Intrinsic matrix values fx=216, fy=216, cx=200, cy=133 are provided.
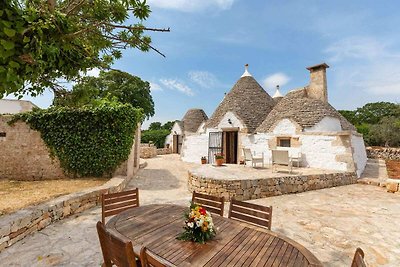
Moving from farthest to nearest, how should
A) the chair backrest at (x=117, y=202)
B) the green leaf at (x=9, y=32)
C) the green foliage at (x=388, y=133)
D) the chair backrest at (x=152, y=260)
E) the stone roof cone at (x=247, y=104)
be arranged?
1. the green foliage at (x=388, y=133)
2. the stone roof cone at (x=247, y=104)
3. the chair backrest at (x=117, y=202)
4. the green leaf at (x=9, y=32)
5. the chair backrest at (x=152, y=260)

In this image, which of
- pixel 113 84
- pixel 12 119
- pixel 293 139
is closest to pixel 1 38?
pixel 12 119

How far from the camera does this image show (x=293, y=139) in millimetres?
12062

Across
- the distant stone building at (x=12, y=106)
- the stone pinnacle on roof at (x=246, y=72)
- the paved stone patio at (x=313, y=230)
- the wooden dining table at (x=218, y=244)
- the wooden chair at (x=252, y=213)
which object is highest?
the stone pinnacle on roof at (x=246, y=72)

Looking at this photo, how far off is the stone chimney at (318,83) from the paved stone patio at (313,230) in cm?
691

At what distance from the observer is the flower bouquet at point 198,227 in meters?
2.38

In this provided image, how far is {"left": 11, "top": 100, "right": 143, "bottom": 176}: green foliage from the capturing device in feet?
29.7

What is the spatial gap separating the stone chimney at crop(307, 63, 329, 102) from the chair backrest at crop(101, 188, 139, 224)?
1325cm

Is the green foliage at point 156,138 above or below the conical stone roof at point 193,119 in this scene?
below

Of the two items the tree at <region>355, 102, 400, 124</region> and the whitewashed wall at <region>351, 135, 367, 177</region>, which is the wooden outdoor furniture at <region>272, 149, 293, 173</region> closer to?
the whitewashed wall at <region>351, 135, 367, 177</region>

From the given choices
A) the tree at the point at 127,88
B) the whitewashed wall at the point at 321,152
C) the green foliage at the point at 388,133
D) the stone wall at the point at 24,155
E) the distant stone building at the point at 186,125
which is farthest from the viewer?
the tree at the point at 127,88

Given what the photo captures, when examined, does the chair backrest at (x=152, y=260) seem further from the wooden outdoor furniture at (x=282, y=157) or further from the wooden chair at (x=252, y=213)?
the wooden outdoor furniture at (x=282, y=157)

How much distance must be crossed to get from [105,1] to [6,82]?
3078 millimetres

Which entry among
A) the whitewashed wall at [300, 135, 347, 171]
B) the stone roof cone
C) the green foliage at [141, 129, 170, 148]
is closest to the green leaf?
the whitewashed wall at [300, 135, 347, 171]

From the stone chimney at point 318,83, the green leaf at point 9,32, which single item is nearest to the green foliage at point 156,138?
the stone chimney at point 318,83
